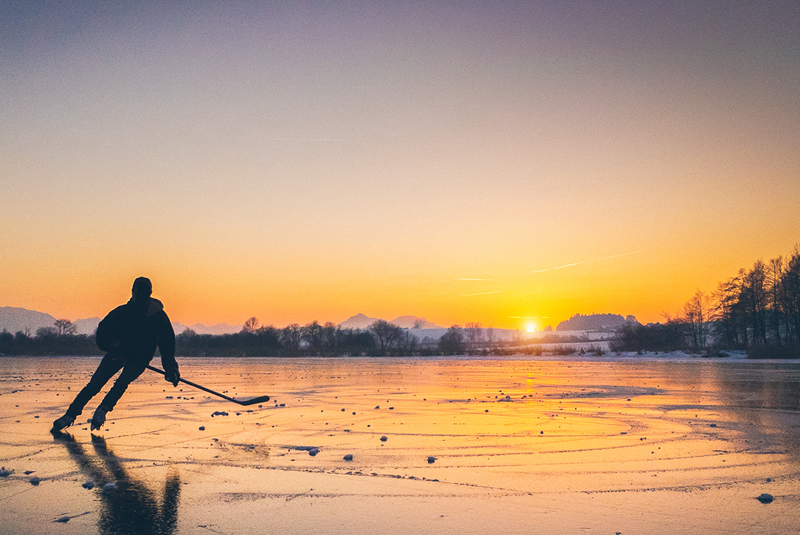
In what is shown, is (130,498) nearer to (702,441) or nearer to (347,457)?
(347,457)

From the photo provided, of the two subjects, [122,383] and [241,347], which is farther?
[241,347]

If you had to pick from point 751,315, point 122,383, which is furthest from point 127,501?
point 751,315

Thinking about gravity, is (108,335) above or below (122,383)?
above

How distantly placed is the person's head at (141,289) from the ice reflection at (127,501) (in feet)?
8.28

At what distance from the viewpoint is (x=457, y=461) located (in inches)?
255

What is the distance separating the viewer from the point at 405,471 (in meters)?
5.90

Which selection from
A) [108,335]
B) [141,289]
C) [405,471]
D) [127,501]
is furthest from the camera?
[141,289]

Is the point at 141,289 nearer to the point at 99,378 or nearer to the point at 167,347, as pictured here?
the point at 167,347

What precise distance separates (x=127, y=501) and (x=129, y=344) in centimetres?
435

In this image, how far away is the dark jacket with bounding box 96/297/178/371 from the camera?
328 inches

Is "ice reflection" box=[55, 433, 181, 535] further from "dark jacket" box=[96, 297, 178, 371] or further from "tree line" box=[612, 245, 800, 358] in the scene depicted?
"tree line" box=[612, 245, 800, 358]

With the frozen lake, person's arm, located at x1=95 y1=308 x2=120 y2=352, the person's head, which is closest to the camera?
the frozen lake

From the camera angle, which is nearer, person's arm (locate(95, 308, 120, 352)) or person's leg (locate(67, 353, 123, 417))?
person's arm (locate(95, 308, 120, 352))

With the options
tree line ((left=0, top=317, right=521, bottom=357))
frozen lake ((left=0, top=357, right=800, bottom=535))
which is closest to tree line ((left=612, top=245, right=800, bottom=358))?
tree line ((left=0, top=317, right=521, bottom=357))
